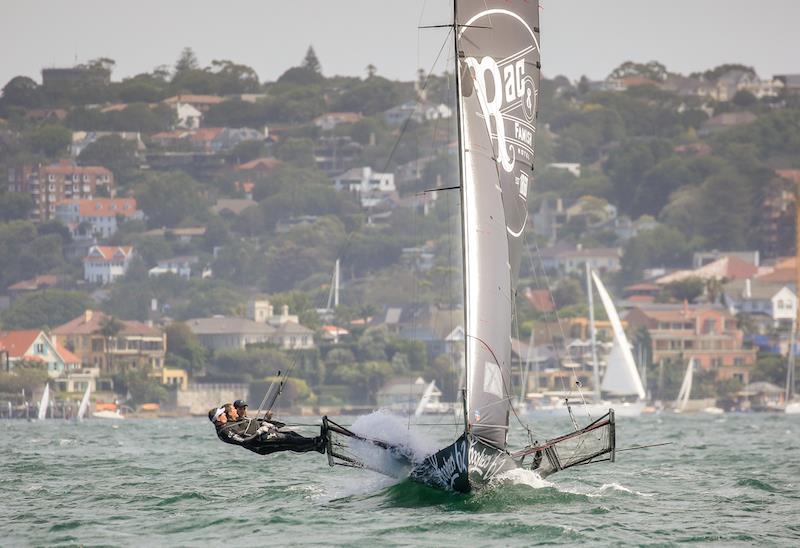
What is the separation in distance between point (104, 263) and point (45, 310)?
2881 cm

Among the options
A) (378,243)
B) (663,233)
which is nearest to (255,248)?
(378,243)

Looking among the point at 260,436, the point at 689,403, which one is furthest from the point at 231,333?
the point at 260,436

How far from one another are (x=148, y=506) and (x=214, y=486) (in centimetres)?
379

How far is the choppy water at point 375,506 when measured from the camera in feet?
82.3

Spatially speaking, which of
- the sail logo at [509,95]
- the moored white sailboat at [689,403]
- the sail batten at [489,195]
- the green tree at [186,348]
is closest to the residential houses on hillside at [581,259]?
the green tree at [186,348]

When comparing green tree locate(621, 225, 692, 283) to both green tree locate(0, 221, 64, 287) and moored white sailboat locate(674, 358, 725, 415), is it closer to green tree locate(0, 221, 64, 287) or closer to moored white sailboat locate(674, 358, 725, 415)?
moored white sailboat locate(674, 358, 725, 415)

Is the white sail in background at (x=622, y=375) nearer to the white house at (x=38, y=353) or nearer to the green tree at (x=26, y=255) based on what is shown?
the white house at (x=38, y=353)

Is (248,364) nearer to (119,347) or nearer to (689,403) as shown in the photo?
(119,347)

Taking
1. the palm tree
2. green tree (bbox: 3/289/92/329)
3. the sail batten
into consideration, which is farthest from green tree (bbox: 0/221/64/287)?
the sail batten

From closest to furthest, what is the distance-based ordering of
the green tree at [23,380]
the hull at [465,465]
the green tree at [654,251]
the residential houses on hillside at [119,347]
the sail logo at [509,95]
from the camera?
1. the hull at [465,465]
2. the sail logo at [509,95]
3. the green tree at [23,380]
4. the residential houses on hillside at [119,347]
5. the green tree at [654,251]

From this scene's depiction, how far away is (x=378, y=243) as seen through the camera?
609 feet

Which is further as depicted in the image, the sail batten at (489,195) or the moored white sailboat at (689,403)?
the moored white sailboat at (689,403)

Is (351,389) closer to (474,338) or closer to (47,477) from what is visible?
(47,477)

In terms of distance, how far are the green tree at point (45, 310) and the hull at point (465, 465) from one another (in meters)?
131
